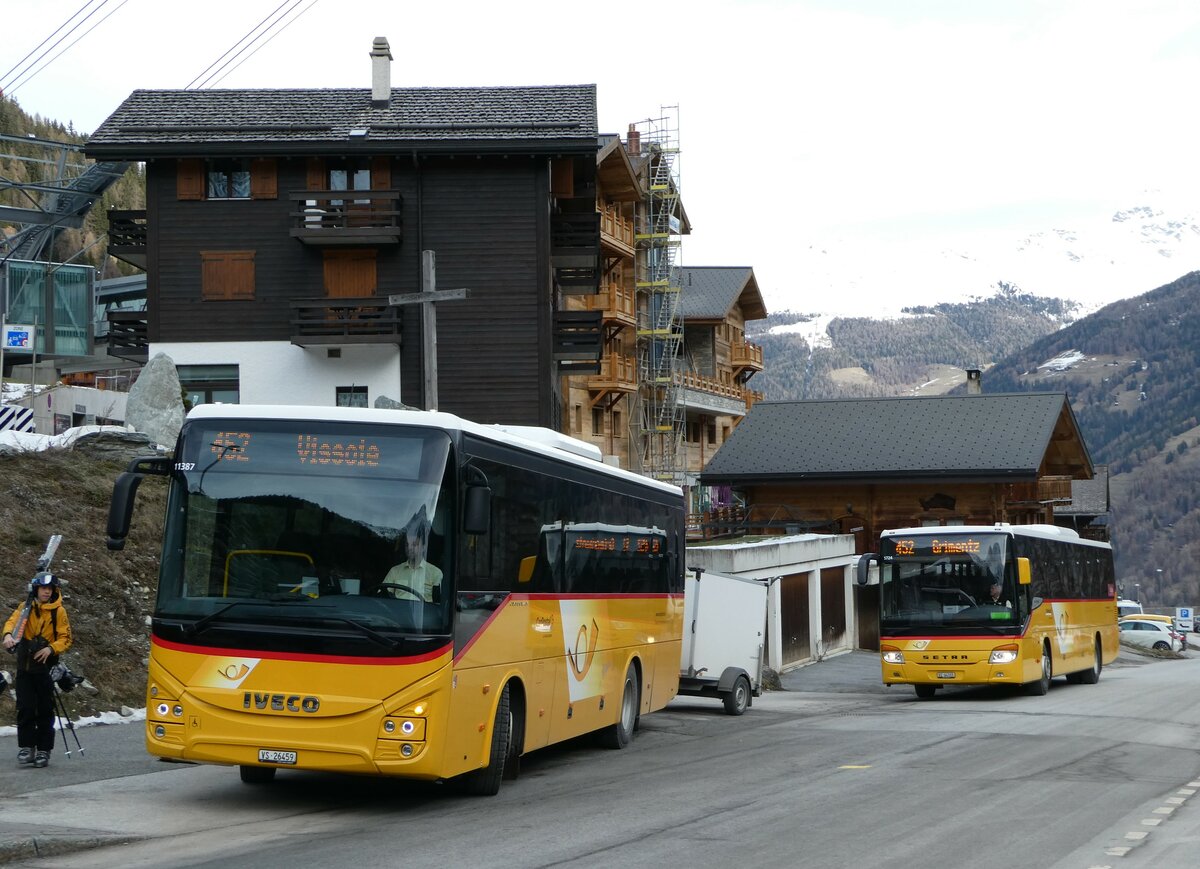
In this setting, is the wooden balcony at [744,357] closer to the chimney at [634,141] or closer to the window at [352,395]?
the chimney at [634,141]

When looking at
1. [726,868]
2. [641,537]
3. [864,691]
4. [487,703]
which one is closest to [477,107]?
[864,691]

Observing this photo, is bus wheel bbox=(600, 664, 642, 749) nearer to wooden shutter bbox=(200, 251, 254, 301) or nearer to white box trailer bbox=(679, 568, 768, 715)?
white box trailer bbox=(679, 568, 768, 715)

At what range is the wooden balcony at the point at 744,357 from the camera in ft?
255

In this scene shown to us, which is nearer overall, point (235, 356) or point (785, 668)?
point (785, 668)

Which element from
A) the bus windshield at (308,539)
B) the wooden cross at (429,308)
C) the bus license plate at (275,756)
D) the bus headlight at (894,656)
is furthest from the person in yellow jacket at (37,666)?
the bus headlight at (894,656)

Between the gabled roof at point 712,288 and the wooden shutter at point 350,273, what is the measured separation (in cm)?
3169

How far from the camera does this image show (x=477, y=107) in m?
→ 42.3

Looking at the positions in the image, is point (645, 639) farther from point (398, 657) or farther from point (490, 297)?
point (490, 297)

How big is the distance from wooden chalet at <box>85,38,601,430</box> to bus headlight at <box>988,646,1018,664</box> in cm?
1660

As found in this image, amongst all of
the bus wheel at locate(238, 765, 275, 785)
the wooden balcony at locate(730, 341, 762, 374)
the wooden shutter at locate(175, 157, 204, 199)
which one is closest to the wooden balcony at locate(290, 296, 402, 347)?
the wooden shutter at locate(175, 157, 204, 199)

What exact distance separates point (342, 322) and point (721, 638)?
18724mm

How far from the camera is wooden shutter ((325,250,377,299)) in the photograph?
135 ft

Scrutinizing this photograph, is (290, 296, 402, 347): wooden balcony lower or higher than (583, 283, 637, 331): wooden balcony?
lower

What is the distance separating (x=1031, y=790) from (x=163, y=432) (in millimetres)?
21833
